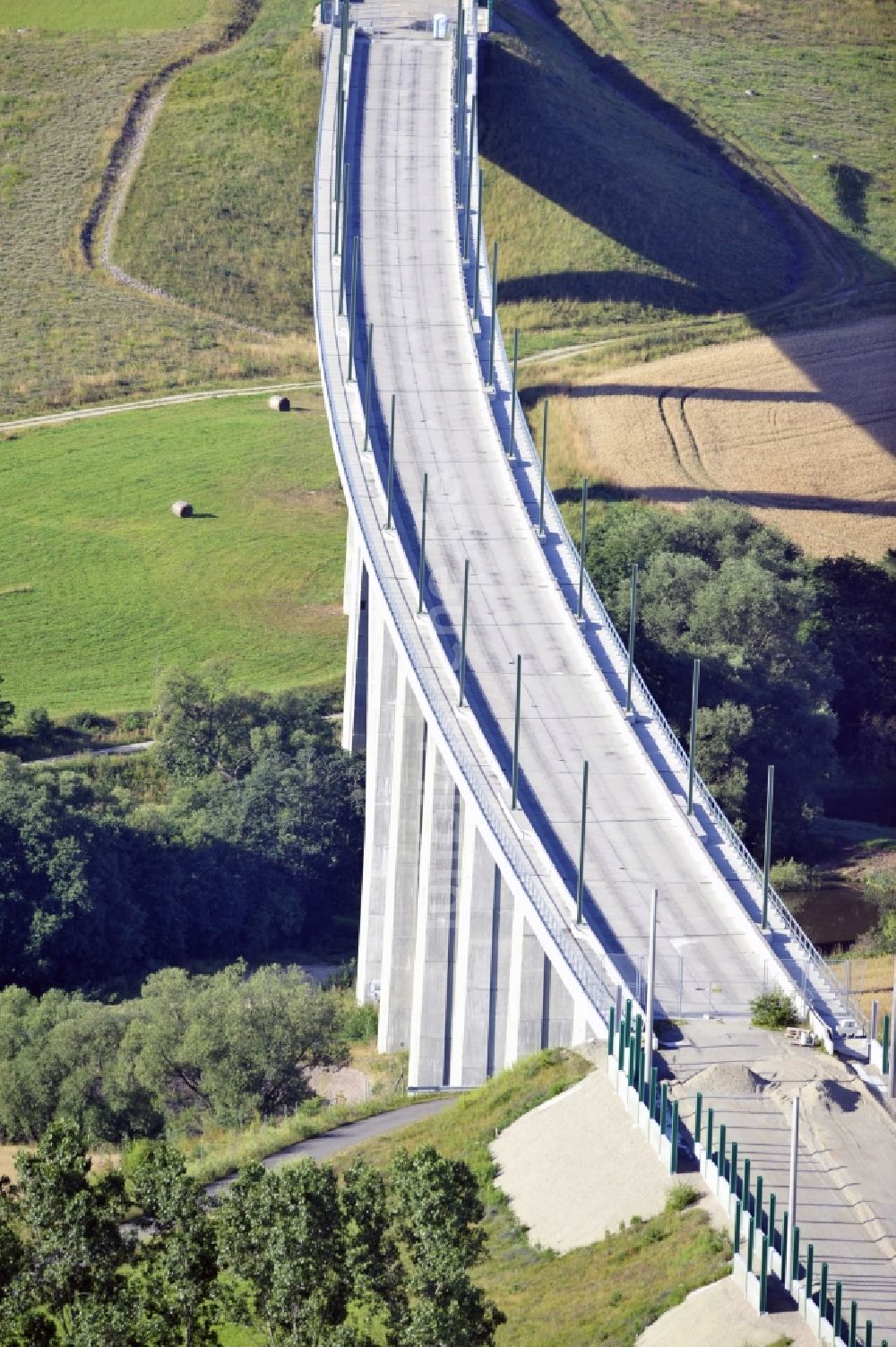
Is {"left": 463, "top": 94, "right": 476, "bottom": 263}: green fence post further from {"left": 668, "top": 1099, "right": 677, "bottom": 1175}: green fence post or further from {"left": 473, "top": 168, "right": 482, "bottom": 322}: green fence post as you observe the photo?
{"left": 668, "top": 1099, "right": 677, "bottom": 1175}: green fence post

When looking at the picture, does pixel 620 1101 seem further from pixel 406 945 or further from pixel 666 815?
pixel 406 945

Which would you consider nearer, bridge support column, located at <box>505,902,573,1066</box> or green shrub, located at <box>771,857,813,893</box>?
bridge support column, located at <box>505,902,573,1066</box>

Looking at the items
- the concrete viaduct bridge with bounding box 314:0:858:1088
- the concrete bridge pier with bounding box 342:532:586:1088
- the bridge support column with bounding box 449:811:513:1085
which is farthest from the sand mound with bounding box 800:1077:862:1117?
the bridge support column with bounding box 449:811:513:1085

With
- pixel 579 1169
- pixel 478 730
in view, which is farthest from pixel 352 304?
pixel 579 1169

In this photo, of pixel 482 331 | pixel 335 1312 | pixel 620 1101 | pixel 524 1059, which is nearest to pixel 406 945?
pixel 524 1059

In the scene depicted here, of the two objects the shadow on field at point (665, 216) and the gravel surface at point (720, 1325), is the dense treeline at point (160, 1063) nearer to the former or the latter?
the gravel surface at point (720, 1325)

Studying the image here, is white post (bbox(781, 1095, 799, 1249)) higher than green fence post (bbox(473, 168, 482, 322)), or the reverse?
green fence post (bbox(473, 168, 482, 322))
